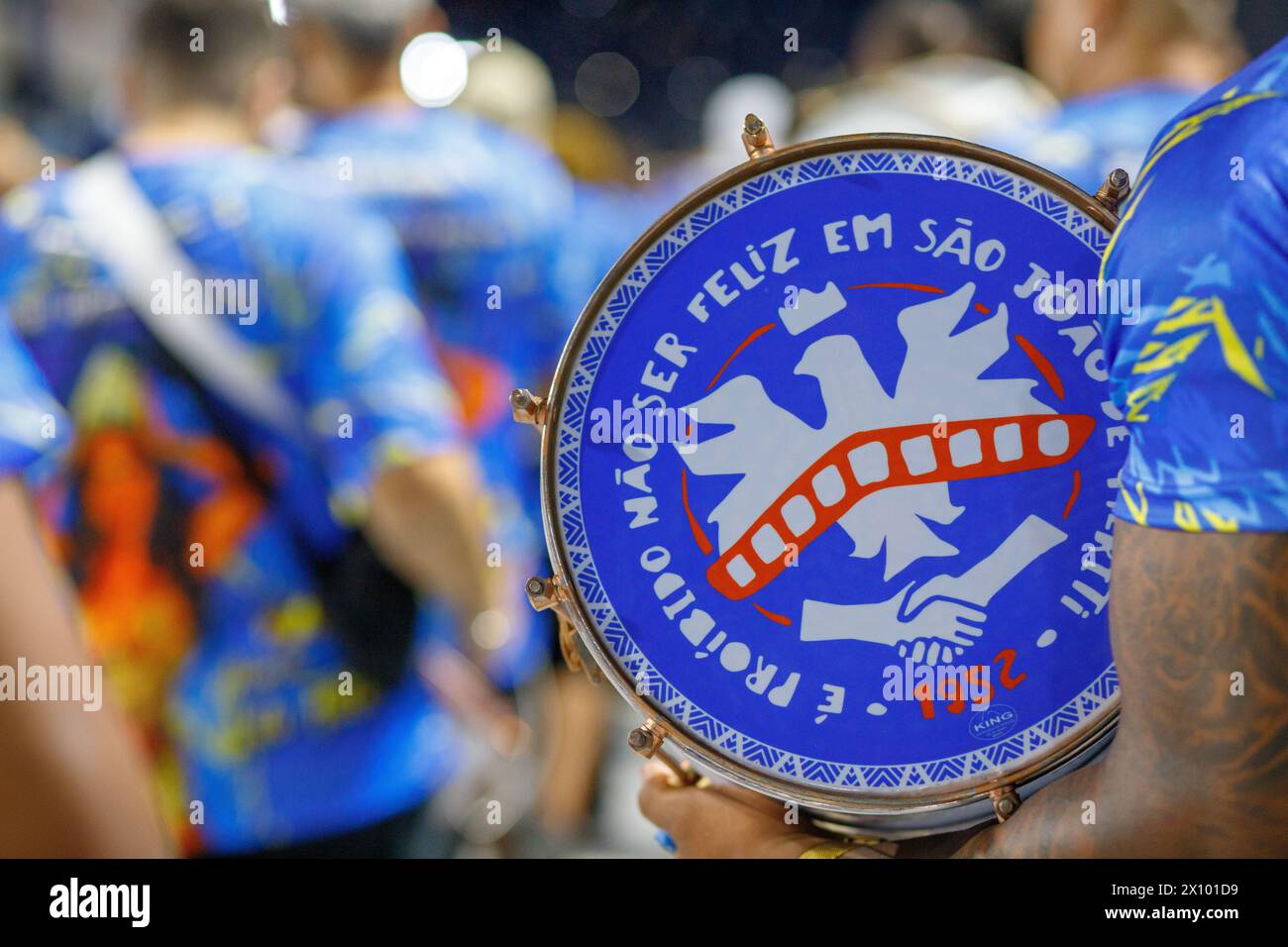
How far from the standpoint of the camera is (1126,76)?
2326 mm

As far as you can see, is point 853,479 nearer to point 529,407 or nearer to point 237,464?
point 529,407

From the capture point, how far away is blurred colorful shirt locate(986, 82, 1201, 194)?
2.17 meters

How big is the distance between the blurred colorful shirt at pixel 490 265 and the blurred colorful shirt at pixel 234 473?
1.31 feet

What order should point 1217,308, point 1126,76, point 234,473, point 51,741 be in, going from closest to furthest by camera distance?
1. point 1217,308
2. point 51,741
3. point 234,473
4. point 1126,76

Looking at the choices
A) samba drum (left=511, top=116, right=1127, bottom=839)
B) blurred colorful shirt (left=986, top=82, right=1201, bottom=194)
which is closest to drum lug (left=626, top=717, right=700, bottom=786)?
samba drum (left=511, top=116, right=1127, bottom=839)

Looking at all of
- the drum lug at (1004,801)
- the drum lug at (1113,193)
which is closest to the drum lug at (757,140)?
the drum lug at (1113,193)

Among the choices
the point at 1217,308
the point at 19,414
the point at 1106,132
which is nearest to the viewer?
the point at 1217,308

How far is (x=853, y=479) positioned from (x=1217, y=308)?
350mm

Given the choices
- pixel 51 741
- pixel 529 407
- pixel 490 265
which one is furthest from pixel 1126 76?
pixel 51 741

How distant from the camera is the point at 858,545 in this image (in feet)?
3.65

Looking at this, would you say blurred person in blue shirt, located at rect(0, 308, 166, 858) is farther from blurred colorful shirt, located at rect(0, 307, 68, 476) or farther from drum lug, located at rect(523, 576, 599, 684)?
A: drum lug, located at rect(523, 576, 599, 684)

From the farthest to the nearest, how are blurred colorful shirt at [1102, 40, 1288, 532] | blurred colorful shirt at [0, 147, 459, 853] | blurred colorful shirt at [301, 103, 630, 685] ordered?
blurred colorful shirt at [301, 103, 630, 685] → blurred colorful shirt at [0, 147, 459, 853] → blurred colorful shirt at [1102, 40, 1288, 532]

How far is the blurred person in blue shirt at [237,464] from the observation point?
201 cm
